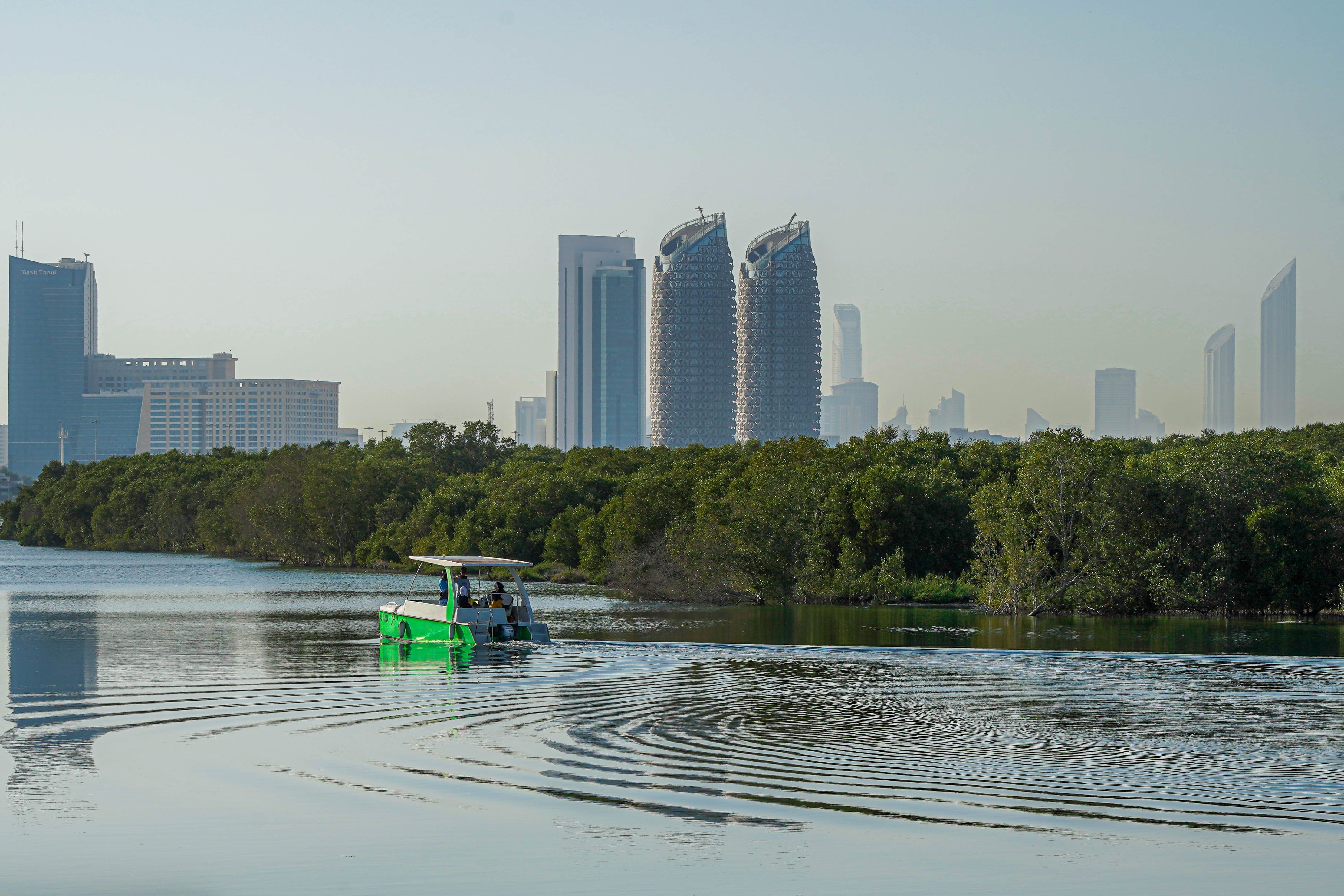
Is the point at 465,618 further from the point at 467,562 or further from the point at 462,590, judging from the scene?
the point at 467,562

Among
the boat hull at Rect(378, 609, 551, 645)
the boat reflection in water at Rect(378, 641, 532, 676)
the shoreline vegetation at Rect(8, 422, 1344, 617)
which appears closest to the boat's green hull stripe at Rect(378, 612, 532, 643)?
the boat hull at Rect(378, 609, 551, 645)

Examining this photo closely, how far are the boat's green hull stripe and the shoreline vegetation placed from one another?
2266 centimetres

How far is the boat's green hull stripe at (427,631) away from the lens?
29.9 meters

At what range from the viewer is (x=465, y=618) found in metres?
30.1

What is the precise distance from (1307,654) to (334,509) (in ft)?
219

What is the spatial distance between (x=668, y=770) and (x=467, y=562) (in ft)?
57.7

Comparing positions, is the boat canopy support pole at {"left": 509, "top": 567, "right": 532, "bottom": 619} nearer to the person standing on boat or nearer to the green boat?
the green boat

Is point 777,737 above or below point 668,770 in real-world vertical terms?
below

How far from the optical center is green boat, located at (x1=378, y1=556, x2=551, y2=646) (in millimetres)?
29750

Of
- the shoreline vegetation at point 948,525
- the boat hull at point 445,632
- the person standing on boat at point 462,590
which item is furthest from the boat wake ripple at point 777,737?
the shoreline vegetation at point 948,525

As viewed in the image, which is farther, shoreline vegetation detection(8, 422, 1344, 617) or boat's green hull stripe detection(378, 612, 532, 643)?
shoreline vegetation detection(8, 422, 1344, 617)

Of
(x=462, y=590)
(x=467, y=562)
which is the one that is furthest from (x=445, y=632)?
(x=467, y=562)

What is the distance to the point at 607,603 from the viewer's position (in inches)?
2030

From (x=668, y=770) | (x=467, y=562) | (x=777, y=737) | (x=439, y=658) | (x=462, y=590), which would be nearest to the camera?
(x=668, y=770)
